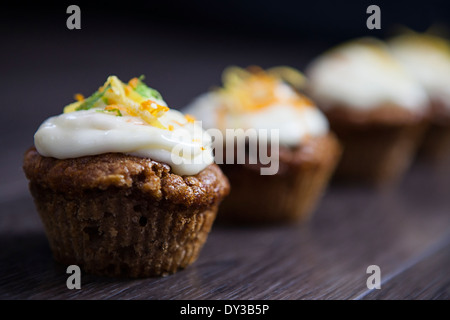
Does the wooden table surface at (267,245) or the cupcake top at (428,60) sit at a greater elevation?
the cupcake top at (428,60)

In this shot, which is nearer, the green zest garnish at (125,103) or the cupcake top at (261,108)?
the green zest garnish at (125,103)

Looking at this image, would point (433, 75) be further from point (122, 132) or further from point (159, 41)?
point (159, 41)

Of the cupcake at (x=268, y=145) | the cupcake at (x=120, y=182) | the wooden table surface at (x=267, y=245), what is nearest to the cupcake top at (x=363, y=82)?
the wooden table surface at (x=267, y=245)

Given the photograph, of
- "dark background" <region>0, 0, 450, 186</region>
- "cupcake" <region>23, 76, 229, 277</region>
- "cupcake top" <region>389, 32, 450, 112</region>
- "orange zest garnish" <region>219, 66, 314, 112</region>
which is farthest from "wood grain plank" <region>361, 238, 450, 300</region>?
"dark background" <region>0, 0, 450, 186</region>

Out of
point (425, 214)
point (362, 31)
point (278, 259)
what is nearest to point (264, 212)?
point (278, 259)

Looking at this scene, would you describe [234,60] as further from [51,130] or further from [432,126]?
[51,130]

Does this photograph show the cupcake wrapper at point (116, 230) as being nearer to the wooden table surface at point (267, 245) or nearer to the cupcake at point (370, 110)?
the wooden table surface at point (267, 245)
